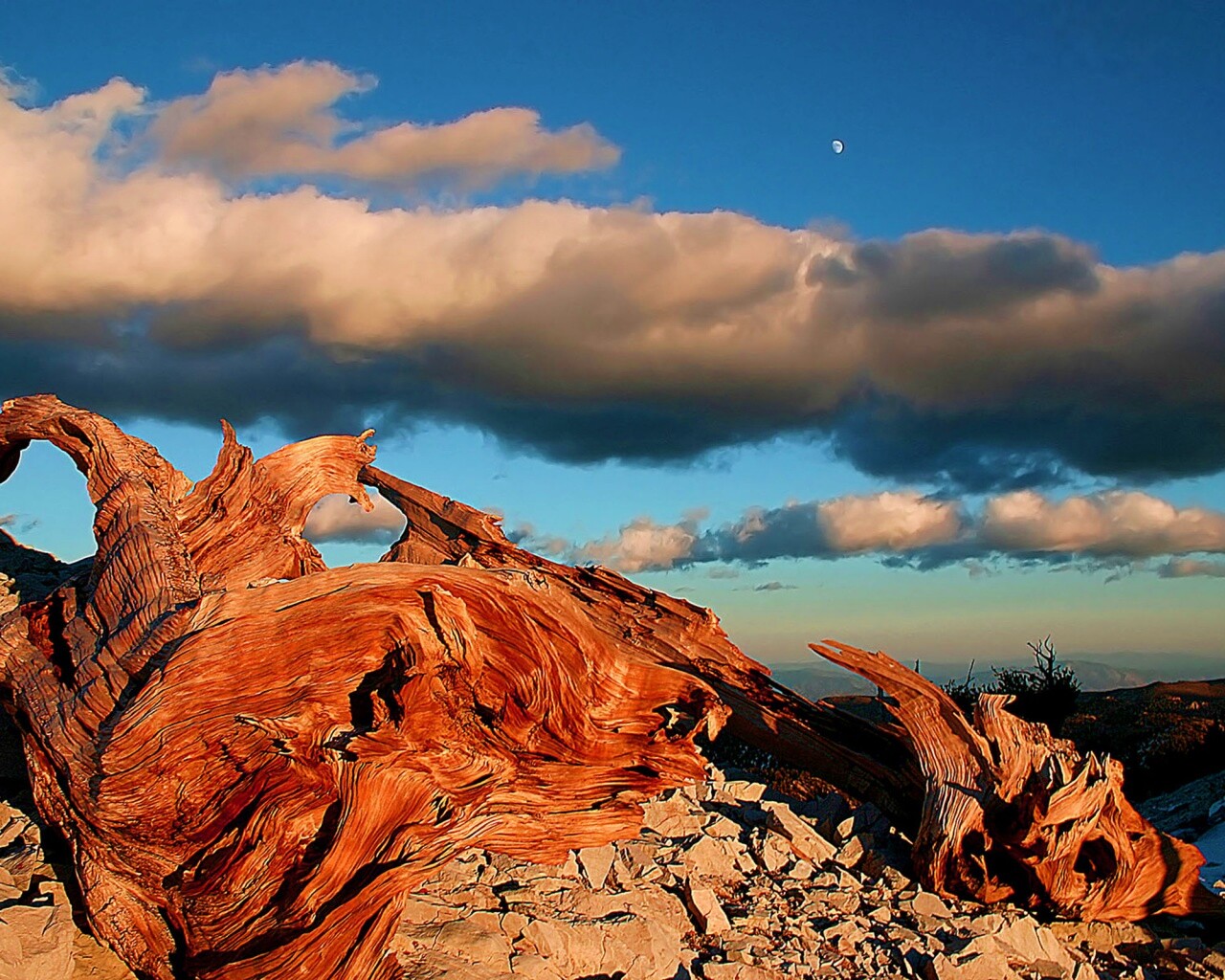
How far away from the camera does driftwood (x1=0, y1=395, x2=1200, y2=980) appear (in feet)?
19.6

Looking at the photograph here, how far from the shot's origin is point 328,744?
6125 millimetres

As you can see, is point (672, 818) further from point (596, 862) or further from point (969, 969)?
point (969, 969)

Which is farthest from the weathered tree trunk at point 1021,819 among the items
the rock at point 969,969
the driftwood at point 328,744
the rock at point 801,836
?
the rock at point 969,969

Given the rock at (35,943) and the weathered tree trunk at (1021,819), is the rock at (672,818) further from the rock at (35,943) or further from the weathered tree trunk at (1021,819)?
the rock at (35,943)

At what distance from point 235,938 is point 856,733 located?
5.05 m

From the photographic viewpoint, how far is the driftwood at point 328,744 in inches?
235

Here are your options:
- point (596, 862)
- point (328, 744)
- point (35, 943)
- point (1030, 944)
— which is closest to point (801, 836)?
point (1030, 944)

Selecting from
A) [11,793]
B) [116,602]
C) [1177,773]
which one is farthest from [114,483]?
[1177,773]

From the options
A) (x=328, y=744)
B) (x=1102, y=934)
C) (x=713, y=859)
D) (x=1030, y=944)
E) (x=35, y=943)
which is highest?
(x=328, y=744)

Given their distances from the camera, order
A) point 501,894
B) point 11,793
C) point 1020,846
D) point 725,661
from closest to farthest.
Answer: point 501,894 < point 11,793 < point 1020,846 < point 725,661

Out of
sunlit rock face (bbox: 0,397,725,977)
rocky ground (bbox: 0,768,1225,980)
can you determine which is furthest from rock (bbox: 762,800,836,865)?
sunlit rock face (bbox: 0,397,725,977)

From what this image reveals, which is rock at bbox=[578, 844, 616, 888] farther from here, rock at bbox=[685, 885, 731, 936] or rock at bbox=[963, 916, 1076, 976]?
rock at bbox=[963, 916, 1076, 976]

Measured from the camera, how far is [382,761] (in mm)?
6027

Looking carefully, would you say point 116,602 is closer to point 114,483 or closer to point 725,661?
point 114,483
